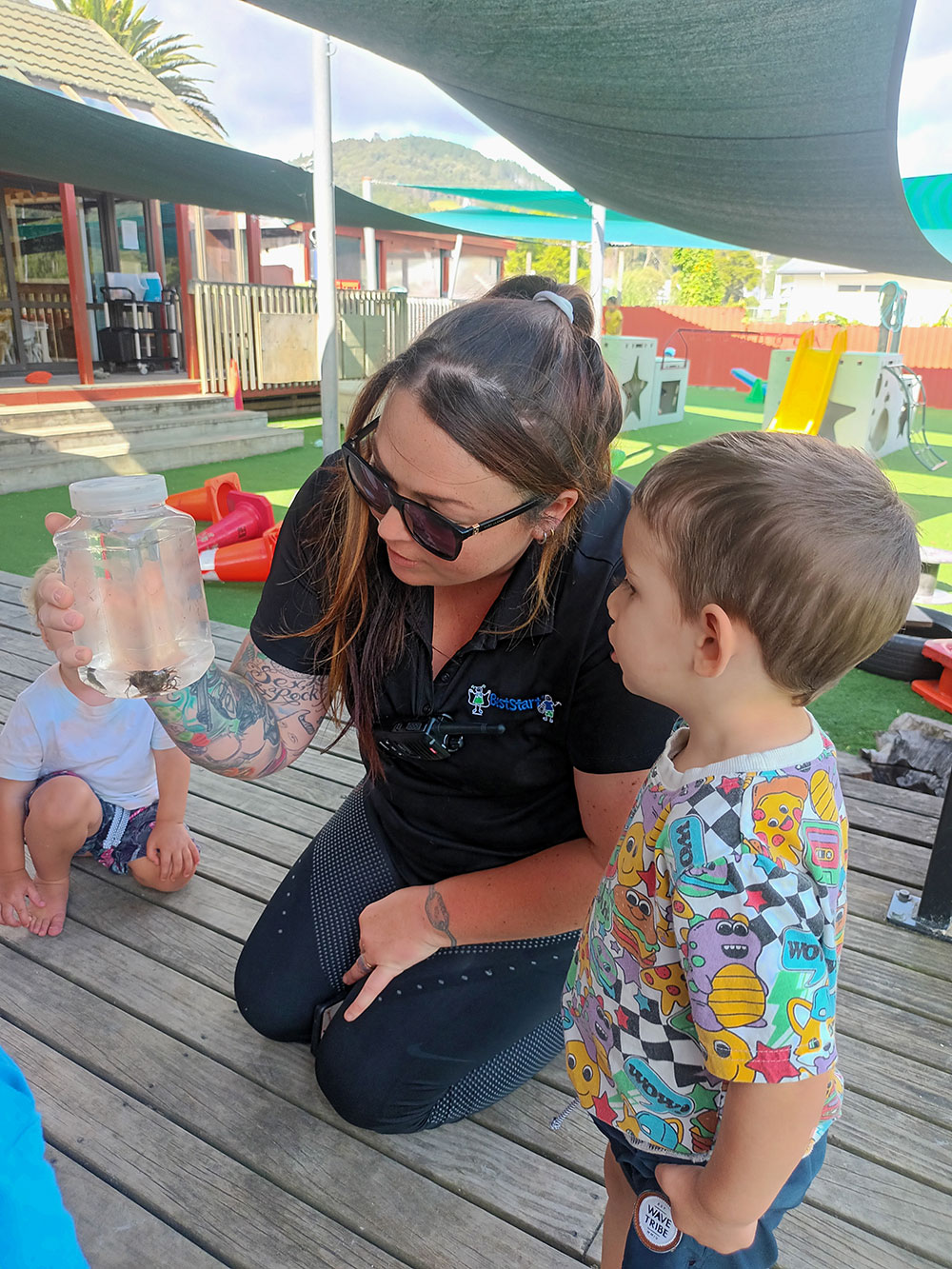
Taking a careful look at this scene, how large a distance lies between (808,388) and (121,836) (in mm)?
8945

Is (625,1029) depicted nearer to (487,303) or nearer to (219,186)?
(487,303)

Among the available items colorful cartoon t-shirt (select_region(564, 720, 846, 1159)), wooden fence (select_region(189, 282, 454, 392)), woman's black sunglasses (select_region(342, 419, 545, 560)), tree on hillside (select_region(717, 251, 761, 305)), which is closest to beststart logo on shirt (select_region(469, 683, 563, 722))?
woman's black sunglasses (select_region(342, 419, 545, 560))

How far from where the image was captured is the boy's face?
36.6 inches

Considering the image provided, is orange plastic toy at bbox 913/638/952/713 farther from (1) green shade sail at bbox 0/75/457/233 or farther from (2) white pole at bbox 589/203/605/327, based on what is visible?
(2) white pole at bbox 589/203/605/327

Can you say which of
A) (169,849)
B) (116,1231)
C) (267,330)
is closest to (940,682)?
(169,849)

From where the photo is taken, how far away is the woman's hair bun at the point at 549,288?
54.4 inches

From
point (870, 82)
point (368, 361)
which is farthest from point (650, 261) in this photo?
point (870, 82)

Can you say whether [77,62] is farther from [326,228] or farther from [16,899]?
[16,899]

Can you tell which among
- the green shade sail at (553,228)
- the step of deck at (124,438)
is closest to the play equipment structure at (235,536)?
the step of deck at (124,438)

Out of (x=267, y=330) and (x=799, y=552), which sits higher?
(x=799, y=552)

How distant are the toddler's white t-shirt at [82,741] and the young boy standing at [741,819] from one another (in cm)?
126

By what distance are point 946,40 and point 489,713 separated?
244 ft

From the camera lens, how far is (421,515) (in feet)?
4.07

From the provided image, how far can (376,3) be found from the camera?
2.07 m
